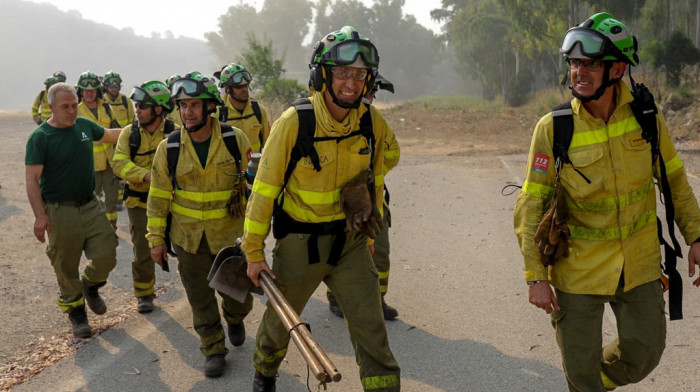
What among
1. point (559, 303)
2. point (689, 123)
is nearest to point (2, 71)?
point (689, 123)

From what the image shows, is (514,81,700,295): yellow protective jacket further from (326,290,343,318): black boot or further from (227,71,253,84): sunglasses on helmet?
(227,71,253,84): sunglasses on helmet

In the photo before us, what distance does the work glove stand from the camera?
3.63 metres

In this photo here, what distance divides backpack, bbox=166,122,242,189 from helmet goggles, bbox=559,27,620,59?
108 inches

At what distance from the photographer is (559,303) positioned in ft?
12.5

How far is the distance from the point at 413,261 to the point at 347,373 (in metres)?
3.25

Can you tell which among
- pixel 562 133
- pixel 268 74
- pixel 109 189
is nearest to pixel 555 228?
pixel 562 133

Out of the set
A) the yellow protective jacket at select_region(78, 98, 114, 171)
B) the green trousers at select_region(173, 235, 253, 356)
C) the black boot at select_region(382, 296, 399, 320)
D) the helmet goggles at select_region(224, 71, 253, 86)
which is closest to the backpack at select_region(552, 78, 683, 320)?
the green trousers at select_region(173, 235, 253, 356)

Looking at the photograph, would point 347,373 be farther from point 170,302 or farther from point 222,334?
point 170,302

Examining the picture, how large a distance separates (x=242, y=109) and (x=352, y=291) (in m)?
4.62

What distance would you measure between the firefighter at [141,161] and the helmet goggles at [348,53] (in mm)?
3320

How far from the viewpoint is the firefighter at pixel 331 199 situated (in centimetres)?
399

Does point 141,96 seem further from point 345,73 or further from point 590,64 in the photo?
point 590,64

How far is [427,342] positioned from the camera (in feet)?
18.8

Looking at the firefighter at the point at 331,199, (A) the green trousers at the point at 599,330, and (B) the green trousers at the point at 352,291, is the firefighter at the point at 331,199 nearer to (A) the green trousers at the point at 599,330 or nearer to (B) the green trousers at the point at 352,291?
(B) the green trousers at the point at 352,291
